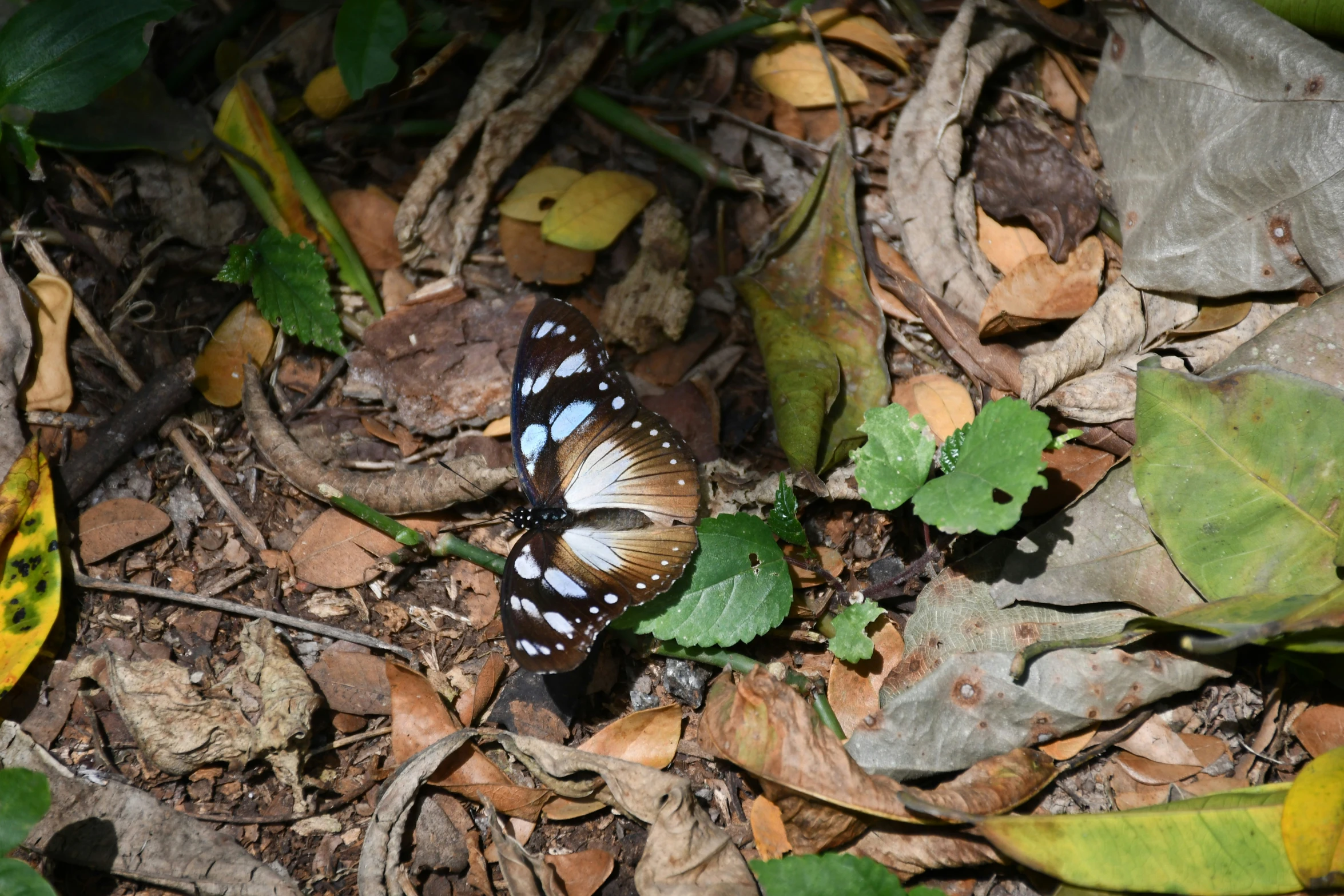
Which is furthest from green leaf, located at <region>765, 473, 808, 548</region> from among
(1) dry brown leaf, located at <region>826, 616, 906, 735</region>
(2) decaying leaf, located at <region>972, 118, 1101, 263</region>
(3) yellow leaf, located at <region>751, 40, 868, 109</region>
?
(3) yellow leaf, located at <region>751, 40, 868, 109</region>

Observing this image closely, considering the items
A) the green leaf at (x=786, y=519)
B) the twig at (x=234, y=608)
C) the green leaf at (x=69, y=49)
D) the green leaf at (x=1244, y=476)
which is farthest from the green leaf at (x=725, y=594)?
the green leaf at (x=69, y=49)

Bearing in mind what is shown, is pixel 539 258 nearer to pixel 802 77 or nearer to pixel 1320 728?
pixel 802 77

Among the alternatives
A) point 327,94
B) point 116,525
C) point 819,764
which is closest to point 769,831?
point 819,764

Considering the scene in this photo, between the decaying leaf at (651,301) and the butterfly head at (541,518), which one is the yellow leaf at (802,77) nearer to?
the decaying leaf at (651,301)

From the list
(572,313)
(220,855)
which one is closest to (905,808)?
(572,313)

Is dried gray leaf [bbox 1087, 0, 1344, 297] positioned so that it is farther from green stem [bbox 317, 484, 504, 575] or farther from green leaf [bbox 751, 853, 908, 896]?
green stem [bbox 317, 484, 504, 575]

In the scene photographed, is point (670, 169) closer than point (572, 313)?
No

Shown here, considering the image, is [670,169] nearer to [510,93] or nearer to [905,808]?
[510,93]
